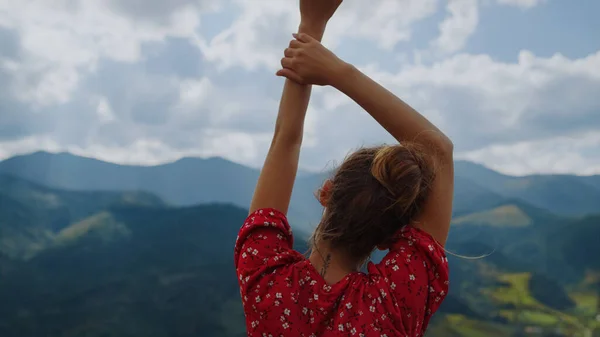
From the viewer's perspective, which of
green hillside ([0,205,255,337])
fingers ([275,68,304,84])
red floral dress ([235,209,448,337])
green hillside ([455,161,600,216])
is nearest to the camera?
red floral dress ([235,209,448,337])

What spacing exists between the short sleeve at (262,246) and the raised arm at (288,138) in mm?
29

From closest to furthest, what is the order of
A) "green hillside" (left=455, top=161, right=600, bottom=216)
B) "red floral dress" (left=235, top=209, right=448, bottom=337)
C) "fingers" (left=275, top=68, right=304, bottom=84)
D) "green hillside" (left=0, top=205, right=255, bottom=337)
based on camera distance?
"red floral dress" (left=235, top=209, right=448, bottom=337), "fingers" (left=275, top=68, right=304, bottom=84), "green hillside" (left=0, top=205, right=255, bottom=337), "green hillside" (left=455, top=161, right=600, bottom=216)

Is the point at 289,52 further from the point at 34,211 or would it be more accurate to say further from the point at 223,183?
the point at 34,211

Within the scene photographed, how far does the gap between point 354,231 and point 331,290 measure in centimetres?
8

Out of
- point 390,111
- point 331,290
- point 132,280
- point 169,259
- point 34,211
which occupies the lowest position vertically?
point 331,290

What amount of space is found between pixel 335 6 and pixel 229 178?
457 centimetres

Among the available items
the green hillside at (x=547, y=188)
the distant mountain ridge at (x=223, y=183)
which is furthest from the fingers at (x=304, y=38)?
the green hillside at (x=547, y=188)

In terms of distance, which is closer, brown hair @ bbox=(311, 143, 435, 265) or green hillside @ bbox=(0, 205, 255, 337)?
brown hair @ bbox=(311, 143, 435, 265)

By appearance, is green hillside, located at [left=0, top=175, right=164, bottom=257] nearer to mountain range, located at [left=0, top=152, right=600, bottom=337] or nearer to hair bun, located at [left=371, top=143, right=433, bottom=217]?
mountain range, located at [left=0, top=152, right=600, bottom=337]

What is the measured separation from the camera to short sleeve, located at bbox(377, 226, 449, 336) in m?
0.74

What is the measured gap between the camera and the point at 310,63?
804 millimetres

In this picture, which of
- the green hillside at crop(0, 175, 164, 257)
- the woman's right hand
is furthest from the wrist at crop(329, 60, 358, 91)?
the green hillside at crop(0, 175, 164, 257)

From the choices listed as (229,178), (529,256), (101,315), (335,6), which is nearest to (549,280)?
(529,256)

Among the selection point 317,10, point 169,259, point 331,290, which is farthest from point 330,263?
point 169,259
